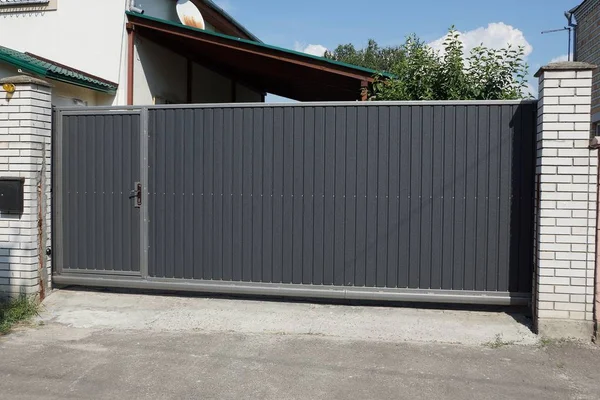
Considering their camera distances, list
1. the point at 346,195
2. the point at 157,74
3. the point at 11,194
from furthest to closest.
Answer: the point at 157,74 < the point at 11,194 < the point at 346,195

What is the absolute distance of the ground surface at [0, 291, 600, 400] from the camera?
13.6ft

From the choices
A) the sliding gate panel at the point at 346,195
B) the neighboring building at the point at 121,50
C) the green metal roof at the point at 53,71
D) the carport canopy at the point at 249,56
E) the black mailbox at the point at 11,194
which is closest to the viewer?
the sliding gate panel at the point at 346,195

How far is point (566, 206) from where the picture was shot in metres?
5.03

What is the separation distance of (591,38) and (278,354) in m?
9.82

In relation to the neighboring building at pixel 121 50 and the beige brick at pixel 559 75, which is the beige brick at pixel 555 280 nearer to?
the beige brick at pixel 559 75

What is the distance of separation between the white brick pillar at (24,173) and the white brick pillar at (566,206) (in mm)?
4858

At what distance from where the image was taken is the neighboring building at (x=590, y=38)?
35.3ft

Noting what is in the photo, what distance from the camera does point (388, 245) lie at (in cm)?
565

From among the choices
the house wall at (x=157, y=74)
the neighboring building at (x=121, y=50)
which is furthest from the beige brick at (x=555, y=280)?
the house wall at (x=157, y=74)

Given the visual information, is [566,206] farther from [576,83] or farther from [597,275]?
[576,83]

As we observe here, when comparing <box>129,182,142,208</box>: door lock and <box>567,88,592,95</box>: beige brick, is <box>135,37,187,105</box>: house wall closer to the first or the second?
<box>129,182,142,208</box>: door lock

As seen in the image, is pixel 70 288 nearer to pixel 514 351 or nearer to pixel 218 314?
pixel 218 314

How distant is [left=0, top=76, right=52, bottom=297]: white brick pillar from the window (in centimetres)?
476

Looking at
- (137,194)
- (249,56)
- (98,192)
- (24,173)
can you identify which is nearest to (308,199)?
(137,194)
